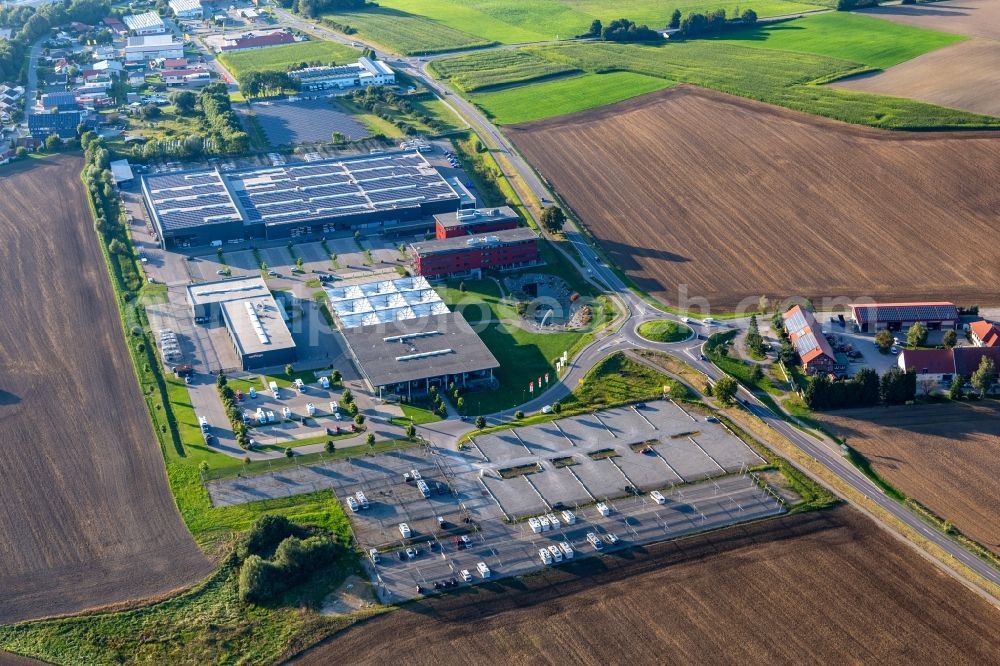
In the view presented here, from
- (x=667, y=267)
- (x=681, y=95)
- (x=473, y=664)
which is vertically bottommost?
(x=473, y=664)

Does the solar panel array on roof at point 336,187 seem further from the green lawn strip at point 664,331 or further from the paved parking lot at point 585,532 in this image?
the paved parking lot at point 585,532

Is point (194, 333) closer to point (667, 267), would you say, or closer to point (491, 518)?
point (491, 518)

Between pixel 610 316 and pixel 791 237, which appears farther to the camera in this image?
pixel 791 237

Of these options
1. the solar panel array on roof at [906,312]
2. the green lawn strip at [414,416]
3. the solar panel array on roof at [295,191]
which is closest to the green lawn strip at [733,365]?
the solar panel array on roof at [906,312]

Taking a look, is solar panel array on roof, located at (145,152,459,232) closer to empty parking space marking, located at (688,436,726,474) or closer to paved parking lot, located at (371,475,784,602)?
empty parking space marking, located at (688,436,726,474)

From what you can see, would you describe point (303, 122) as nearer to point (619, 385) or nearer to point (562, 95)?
point (562, 95)

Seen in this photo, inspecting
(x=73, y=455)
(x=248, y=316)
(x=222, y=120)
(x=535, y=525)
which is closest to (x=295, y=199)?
(x=248, y=316)

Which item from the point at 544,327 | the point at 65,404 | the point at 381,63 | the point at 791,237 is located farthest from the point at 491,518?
the point at 381,63
